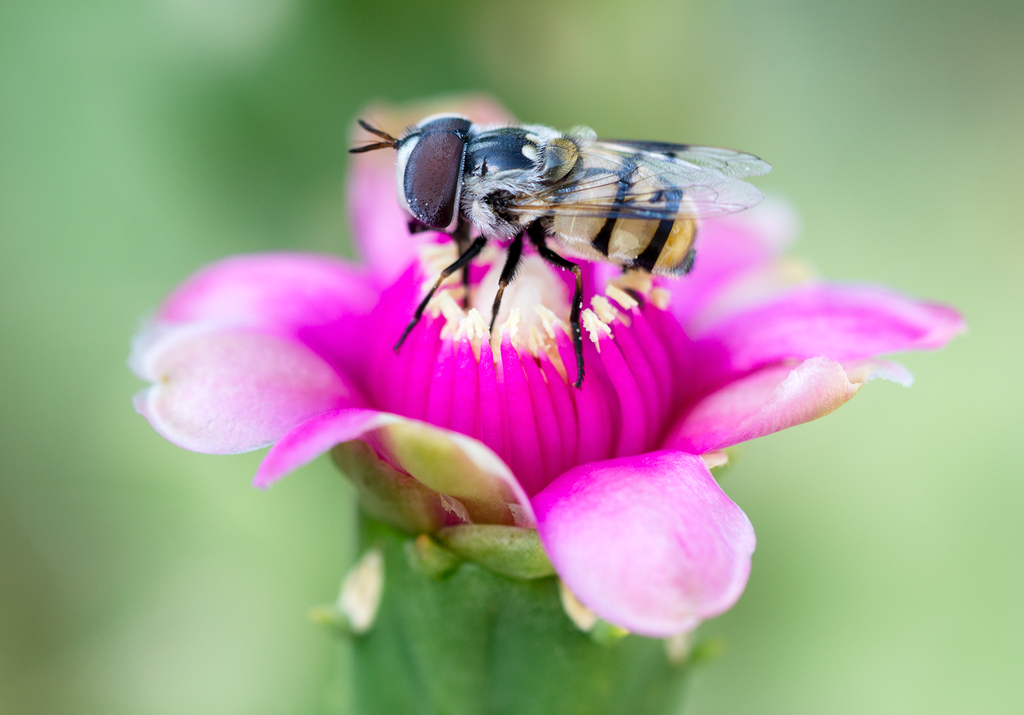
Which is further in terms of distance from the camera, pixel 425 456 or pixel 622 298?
pixel 622 298

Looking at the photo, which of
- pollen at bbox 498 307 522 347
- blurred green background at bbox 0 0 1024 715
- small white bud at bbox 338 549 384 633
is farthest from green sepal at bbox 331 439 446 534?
blurred green background at bbox 0 0 1024 715

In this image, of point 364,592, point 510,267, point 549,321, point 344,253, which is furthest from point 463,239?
point 344,253

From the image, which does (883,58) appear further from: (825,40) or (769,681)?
(769,681)

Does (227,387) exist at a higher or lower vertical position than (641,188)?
lower

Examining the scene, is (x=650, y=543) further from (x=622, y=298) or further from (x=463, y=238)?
(x=463, y=238)

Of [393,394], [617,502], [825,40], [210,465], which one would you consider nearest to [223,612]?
[210,465]

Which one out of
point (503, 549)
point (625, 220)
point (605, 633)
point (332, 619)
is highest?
point (625, 220)

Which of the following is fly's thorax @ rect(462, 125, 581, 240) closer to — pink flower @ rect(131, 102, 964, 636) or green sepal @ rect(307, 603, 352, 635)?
pink flower @ rect(131, 102, 964, 636)
